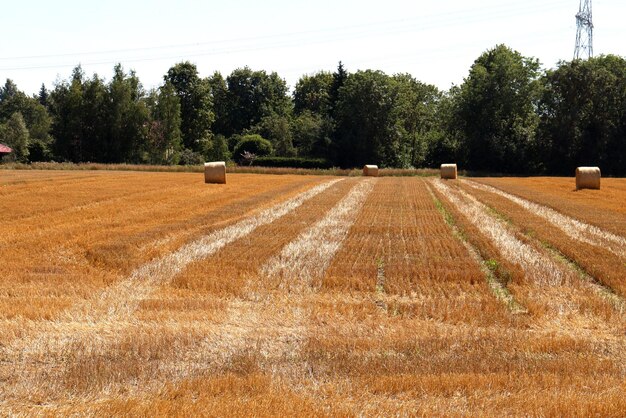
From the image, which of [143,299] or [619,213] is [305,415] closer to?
[143,299]

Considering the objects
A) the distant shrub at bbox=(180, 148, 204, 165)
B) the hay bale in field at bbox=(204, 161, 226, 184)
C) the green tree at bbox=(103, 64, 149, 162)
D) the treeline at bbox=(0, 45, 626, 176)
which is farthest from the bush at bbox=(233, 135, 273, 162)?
the hay bale in field at bbox=(204, 161, 226, 184)

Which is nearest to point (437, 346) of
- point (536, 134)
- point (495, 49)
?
point (536, 134)

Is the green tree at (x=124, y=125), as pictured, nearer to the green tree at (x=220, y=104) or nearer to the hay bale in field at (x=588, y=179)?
the green tree at (x=220, y=104)

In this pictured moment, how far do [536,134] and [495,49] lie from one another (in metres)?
25.6

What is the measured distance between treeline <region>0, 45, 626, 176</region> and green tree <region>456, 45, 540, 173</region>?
0.11 m

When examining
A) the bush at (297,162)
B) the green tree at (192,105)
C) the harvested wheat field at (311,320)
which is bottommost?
the harvested wheat field at (311,320)

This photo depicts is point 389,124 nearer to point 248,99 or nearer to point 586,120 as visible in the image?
point 586,120

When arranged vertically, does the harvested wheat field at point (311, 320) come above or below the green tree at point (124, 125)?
below

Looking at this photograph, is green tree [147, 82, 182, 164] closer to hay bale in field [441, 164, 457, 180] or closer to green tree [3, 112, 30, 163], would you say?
green tree [3, 112, 30, 163]

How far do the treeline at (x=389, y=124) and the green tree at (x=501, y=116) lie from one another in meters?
0.11

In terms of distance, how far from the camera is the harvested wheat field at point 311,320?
686 centimetres

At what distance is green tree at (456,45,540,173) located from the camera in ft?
241

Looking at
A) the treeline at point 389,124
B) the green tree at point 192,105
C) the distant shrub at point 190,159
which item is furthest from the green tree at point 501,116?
the green tree at point 192,105

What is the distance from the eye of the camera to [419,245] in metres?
16.2
